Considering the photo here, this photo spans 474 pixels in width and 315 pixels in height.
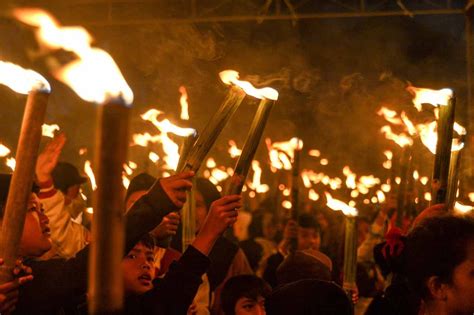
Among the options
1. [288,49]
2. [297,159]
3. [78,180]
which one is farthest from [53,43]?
[288,49]

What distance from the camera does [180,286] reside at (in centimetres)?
238

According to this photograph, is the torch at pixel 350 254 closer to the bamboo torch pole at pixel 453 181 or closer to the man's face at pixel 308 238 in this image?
the bamboo torch pole at pixel 453 181

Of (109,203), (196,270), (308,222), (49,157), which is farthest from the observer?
(308,222)

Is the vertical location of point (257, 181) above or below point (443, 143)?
above

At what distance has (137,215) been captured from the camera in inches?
92.6

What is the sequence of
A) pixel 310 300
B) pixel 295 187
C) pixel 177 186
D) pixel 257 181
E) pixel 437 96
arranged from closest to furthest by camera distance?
1. pixel 177 186
2. pixel 310 300
3. pixel 437 96
4. pixel 295 187
5. pixel 257 181

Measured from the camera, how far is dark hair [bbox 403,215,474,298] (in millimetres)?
2342

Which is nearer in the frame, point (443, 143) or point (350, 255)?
point (443, 143)

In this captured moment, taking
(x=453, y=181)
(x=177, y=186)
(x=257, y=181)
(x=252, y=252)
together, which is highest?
(x=257, y=181)

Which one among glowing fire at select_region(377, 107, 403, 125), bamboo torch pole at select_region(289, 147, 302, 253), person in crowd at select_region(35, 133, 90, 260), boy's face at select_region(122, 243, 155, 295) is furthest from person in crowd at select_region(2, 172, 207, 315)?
glowing fire at select_region(377, 107, 403, 125)

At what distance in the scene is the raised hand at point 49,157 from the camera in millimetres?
3752

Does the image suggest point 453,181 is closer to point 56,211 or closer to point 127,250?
point 127,250

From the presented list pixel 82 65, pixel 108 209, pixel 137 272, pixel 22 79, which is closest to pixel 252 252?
pixel 137 272

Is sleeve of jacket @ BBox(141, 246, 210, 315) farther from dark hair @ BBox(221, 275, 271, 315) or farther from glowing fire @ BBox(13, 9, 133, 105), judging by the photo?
dark hair @ BBox(221, 275, 271, 315)
